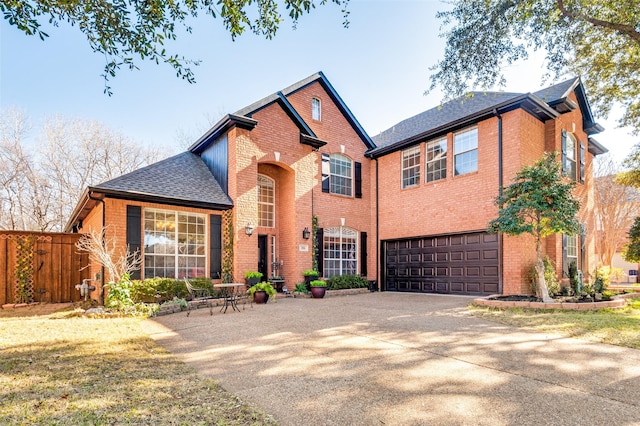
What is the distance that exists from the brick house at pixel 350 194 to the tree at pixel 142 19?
5.46 metres

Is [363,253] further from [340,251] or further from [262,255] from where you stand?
[262,255]

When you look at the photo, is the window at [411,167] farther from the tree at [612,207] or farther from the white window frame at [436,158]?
the tree at [612,207]

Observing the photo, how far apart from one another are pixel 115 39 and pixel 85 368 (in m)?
4.79

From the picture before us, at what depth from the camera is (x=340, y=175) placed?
15.7 metres

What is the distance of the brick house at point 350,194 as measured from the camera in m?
11.1

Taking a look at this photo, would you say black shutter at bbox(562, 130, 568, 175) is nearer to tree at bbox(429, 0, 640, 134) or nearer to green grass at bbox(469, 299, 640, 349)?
tree at bbox(429, 0, 640, 134)

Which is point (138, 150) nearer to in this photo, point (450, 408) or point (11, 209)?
point (11, 209)

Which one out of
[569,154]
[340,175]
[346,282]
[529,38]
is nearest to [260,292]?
[346,282]

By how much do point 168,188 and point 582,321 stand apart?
1139cm

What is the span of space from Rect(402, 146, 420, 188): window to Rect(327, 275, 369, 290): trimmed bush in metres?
4.37

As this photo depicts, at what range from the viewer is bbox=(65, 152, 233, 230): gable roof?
33.5ft

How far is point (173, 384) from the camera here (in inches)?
150

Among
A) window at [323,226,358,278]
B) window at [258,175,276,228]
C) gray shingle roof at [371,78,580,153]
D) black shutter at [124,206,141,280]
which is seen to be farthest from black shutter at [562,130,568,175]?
black shutter at [124,206,141,280]

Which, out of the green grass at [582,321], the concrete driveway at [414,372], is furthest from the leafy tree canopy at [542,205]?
the concrete driveway at [414,372]
